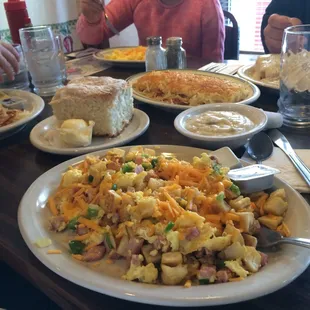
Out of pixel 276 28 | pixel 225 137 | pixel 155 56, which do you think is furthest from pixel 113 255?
pixel 276 28

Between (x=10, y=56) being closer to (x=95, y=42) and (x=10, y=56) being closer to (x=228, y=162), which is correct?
(x=95, y=42)

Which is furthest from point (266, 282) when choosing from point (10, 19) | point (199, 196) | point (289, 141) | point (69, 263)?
point (10, 19)

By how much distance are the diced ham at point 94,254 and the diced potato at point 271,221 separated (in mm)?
301

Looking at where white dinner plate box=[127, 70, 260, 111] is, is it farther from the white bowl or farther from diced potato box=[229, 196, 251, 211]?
diced potato box=[229, 196, 251, 211]

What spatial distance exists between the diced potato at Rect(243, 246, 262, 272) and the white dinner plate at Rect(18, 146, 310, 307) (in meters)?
0.01

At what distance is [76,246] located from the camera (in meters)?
0.71

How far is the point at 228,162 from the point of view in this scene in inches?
34.4

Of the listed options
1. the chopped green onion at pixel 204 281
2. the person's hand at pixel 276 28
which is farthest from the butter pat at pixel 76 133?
the person's hand at pixel 276 28

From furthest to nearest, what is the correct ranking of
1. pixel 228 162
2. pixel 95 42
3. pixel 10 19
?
pixel 95 42, pixel 10 19, pixel 228 162

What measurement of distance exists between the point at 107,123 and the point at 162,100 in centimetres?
30

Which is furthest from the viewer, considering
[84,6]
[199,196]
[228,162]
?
[84,6]

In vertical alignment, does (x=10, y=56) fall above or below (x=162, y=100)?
above

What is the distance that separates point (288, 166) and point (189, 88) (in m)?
0.54

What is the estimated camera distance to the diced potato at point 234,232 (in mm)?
653
